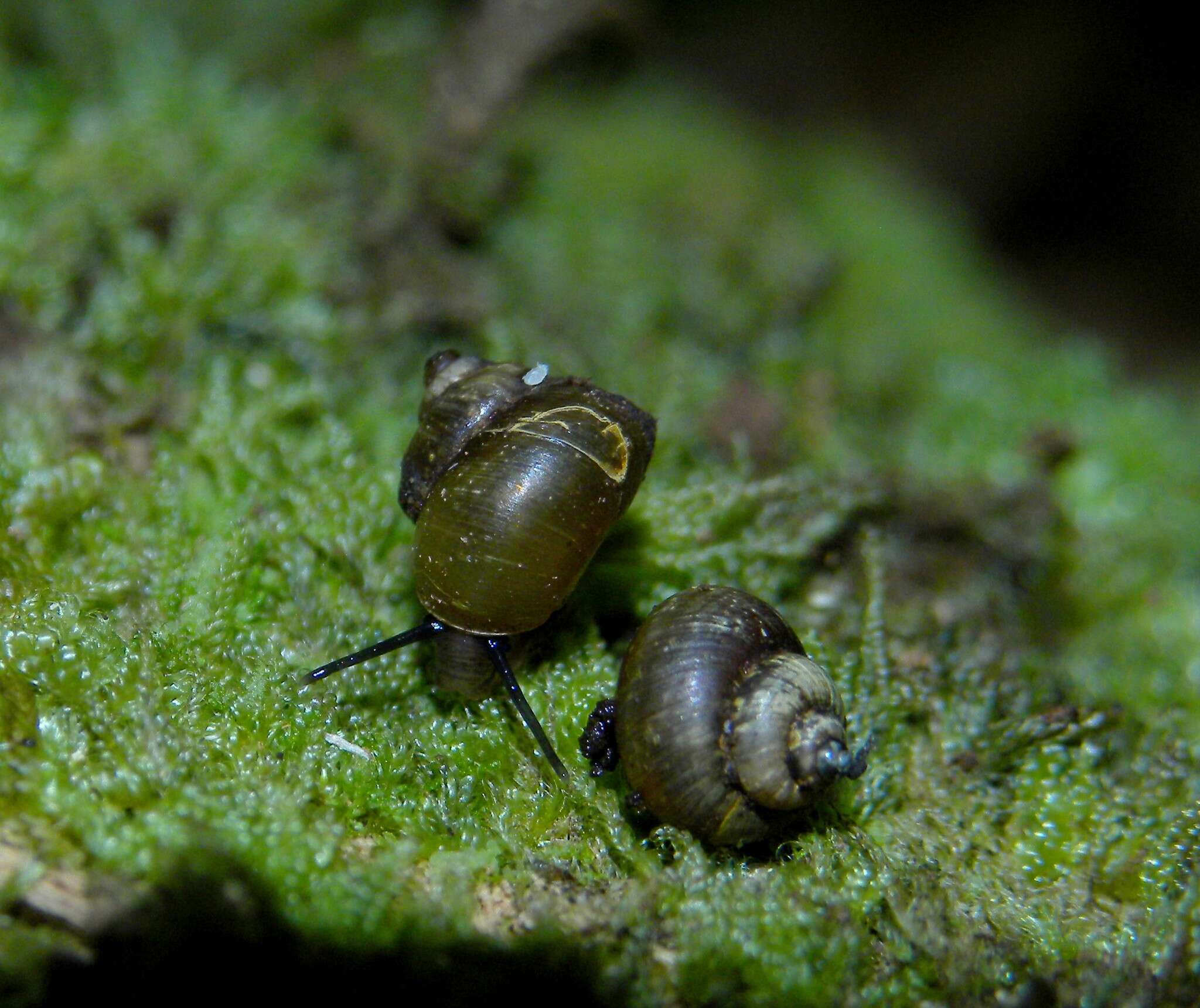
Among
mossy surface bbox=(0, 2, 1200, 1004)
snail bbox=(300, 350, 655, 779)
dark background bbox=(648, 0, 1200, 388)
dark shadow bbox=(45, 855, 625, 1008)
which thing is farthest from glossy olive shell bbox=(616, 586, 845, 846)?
dark background bbox=(648, 0, 1200, 388)

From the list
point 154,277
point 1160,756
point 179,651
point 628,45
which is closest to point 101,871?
point 179,651

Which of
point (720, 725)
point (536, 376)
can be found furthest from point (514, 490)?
point (720, 725)

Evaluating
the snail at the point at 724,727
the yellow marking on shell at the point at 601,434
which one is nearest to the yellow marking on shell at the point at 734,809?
the snail at the point at 724,727

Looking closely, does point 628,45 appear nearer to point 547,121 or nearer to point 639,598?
point 547,121

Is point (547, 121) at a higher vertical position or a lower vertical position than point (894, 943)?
higher

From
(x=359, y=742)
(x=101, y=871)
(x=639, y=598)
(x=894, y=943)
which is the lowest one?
(x=894, y=943)

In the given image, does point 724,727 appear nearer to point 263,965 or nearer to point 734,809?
point 734,809
